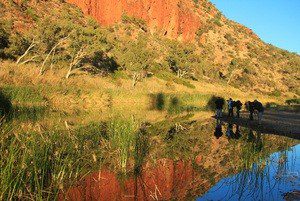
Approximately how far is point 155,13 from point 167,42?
11.4 m

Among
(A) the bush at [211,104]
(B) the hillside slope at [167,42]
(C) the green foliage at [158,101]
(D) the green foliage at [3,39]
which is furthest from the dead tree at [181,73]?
→ (D) the green foliage at [3,39]

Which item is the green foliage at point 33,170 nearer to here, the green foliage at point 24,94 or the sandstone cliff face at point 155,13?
the green foliage at point 24,94

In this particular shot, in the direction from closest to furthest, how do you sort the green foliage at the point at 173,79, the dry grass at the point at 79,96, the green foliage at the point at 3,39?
the dry grass at the point at 79,96
the green foliage at the point at 3,39
the green foliage at the point at 173,79

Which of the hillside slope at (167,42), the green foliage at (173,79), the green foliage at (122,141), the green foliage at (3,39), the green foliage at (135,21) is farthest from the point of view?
the green foliage at (135,21)

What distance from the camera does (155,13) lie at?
329 feet

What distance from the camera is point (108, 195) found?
9.86 meters

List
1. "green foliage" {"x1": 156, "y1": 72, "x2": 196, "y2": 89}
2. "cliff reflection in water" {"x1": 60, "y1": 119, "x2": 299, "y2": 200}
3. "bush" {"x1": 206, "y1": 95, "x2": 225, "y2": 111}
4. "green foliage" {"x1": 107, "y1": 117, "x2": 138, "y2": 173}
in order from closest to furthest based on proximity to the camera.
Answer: "cliff reflection in water" {"x1": 60, "y1": 119, "x2": 299, "y2": 200}, "green foliage" {"x1": 107, "y1": 117, "x2": 138, "y2": 173}, "bush" {"x1": 206, "y1": 95, "x2": 225, "y2": 111}, "green foliage" {"x1": 156, "y1": 72, "x2": 196, "y2": 89}

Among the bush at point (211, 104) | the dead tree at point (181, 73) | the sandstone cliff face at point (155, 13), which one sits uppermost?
the sandstone cliff face at point (155, 13)

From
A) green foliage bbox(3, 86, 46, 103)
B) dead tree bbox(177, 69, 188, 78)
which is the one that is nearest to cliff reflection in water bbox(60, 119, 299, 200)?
green foliage bbox(3, 86, 46, 103)

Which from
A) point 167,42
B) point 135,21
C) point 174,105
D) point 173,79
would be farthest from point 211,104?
point 135,21

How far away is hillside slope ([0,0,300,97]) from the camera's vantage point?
201 ft

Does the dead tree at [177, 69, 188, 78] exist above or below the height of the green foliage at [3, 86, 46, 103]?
above

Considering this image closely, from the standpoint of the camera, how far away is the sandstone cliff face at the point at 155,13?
86375 millimetres

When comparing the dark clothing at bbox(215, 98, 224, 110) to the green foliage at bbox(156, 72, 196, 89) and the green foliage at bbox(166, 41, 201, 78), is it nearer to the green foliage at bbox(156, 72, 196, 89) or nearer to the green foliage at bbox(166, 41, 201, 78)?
the green foliage at bbox(156, 72, 196, 89)
